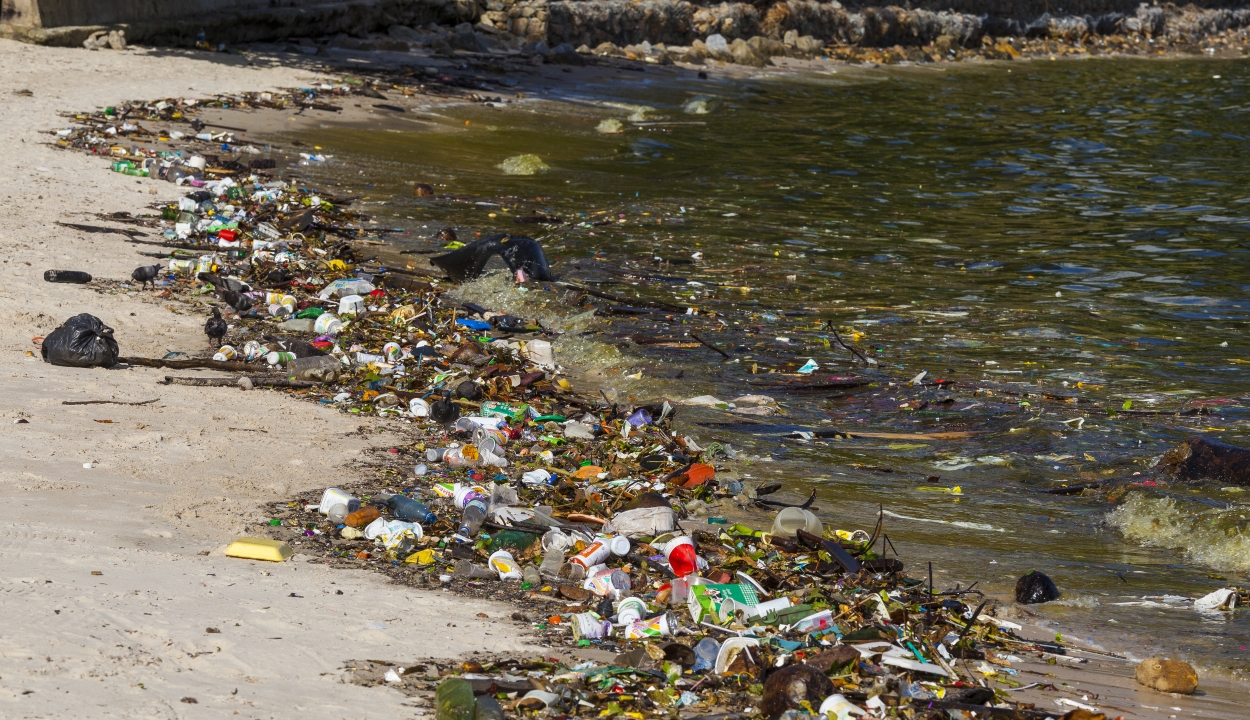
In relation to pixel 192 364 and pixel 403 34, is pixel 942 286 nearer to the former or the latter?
pixel 192 364

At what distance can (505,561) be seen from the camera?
411 centimetres

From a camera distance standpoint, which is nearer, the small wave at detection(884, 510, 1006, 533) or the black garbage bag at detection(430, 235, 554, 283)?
the small wave at detection(884, 510, 1006, 533)

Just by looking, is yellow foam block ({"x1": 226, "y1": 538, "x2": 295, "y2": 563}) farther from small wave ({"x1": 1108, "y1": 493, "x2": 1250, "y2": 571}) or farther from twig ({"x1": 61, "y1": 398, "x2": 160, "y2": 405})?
Result: small wave ({"x1": 1108, "y1": 493, "x2": 1250, "y2": 571})

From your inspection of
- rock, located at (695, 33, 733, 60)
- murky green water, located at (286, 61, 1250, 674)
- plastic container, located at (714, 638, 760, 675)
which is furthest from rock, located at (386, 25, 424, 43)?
plastic container, located at (714, 638, 760, 675)

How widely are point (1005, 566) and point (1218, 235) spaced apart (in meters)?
8.64

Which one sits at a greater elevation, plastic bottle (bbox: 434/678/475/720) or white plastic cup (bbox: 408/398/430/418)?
plastic bottle (bbox: 434/678/475/720)

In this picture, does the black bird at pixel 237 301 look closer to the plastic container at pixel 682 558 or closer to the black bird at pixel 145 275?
the black bird at pixel 145 275

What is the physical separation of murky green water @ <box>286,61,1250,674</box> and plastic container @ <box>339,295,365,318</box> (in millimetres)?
Answer: 1517

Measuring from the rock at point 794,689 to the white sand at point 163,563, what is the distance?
2.44 feet

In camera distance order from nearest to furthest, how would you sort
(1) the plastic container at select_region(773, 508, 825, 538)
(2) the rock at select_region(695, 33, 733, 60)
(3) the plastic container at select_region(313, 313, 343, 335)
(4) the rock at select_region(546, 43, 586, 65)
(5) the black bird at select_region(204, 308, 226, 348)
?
(1) the plastic container at select_region(773, 508, 825, 538), (5) the black bird at select_region(204, 308, 226, 348), (3) the plastic container at select_region(313, 313, 343, 335), (4) the rock at select_region(546, 43, 586, 65), (2) the rock at select_region(695, 33, 733, 60)

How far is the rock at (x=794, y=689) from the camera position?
10.4 feet

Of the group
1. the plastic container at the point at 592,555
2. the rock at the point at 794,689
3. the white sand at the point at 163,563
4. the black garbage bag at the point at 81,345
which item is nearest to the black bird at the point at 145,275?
the white sand at the point at 163,563

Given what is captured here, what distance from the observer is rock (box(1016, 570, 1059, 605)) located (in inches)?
168

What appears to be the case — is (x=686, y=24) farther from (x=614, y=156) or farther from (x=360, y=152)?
(x=360, y=152)
